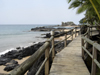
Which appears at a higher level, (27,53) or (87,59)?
(87,59)

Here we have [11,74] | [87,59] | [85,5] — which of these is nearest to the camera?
[11,74]

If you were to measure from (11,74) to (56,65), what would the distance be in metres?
2.90

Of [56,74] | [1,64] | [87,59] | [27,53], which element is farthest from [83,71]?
[27,53]

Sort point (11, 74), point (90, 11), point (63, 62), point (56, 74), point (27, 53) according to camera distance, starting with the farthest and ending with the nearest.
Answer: point (27, 53) < point (90, 11) < point (63, 62) < point (56, 74) < point (11, 74)

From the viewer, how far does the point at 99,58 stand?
15.3 feet

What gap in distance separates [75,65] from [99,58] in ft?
5.68

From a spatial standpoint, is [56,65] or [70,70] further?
[56,65]

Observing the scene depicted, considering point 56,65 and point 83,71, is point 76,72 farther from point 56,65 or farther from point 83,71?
point 56,65

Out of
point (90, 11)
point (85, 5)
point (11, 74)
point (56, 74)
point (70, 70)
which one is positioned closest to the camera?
point (11, 74)

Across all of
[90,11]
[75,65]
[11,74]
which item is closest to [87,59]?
[75,65]

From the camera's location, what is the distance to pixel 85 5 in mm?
8273

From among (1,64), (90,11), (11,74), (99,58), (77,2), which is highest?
(77,2)

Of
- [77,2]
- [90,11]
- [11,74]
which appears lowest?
[11,74]

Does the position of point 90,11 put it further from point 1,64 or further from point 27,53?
point 1,64
